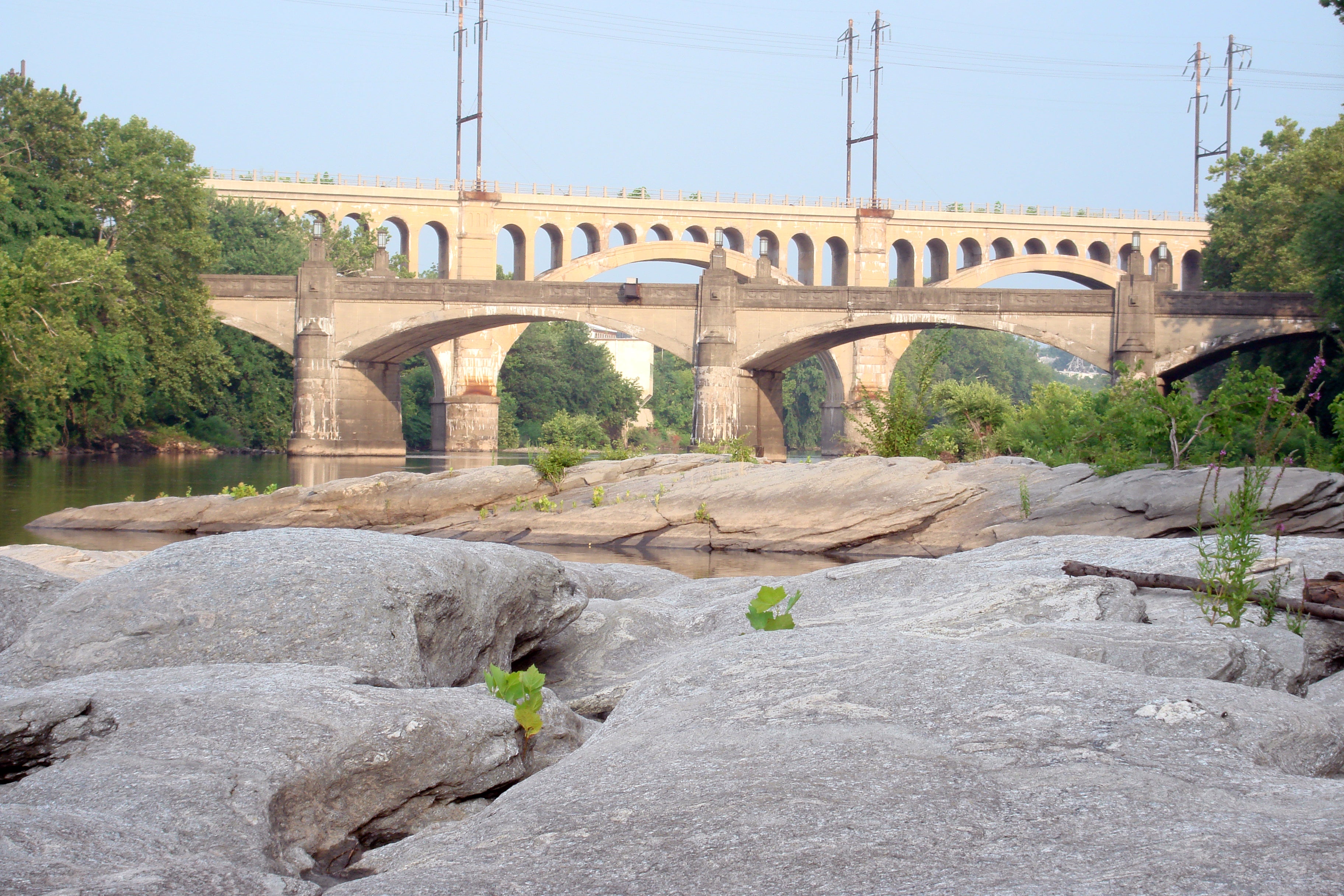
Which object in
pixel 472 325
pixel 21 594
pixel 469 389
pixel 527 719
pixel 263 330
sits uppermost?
pixel 472 325

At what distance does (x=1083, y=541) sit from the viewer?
768 cm

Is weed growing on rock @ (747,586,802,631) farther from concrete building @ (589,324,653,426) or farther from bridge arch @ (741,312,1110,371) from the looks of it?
concrete building @ (589,324,653,426)

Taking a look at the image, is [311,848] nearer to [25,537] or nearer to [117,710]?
[117,710]

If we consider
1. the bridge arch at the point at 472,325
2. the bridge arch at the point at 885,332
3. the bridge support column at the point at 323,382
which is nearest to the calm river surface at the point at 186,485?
the bridge support column at the point at 323,382

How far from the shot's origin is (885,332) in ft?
116

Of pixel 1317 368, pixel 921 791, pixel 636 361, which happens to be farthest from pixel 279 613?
pixel 636 361

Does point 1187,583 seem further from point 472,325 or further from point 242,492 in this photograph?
point 472,325

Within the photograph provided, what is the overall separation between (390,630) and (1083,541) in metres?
4.82

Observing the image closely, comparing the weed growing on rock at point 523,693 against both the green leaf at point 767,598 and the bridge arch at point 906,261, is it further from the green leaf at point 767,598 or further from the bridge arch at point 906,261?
the bridge arch at point 906,261

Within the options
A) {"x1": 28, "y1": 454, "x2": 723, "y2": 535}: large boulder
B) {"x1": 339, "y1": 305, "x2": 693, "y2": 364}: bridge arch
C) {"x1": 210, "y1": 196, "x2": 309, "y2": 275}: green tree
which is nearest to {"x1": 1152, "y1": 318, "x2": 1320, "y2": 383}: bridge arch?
{"x1": 339, "y1": 305, "x2": 693, "y2": 364}: bridge arch

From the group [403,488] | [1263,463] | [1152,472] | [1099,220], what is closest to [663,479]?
[403,488]

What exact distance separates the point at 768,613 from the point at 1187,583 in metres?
1.93

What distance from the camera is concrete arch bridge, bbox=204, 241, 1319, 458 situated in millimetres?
32625

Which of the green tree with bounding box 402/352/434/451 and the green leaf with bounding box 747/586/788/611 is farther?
the green tree with bounding box 402/352/434/451
